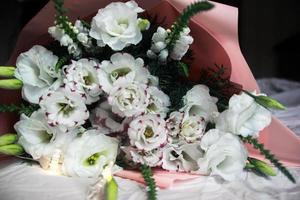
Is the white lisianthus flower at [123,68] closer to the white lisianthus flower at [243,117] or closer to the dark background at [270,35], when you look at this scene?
the white lisianthus flower at [243,117]

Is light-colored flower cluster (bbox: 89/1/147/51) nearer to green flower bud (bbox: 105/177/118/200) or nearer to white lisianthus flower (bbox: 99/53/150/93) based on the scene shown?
white lisianthus flower (bbox: 99/53/150/93)

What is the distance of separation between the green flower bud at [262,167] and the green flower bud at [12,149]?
1.25 ft

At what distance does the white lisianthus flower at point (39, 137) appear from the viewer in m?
0.69

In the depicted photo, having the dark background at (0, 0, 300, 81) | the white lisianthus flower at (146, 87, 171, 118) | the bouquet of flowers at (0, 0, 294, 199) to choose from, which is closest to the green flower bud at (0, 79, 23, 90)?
the bouquet of flowers at (0, 0, 294, 199)

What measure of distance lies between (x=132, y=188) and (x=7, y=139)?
0.74ft

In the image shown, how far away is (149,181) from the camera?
633 mm

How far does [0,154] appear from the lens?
76 centimetres

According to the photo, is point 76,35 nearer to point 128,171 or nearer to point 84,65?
point 84,65

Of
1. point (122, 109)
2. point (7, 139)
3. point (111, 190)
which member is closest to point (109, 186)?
point (111, 190)

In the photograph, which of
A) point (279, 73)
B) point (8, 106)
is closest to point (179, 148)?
point (8, 106)

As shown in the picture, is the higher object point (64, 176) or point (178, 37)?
point (178, 37)

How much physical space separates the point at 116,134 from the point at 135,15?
19cm

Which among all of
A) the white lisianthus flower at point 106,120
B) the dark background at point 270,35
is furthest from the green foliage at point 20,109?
the dark background at point 270,35

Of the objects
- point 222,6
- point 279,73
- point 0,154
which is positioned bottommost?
point 279,73
